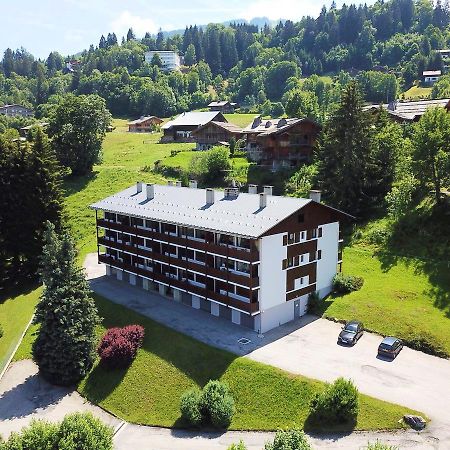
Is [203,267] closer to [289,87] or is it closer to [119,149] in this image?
[119,149]

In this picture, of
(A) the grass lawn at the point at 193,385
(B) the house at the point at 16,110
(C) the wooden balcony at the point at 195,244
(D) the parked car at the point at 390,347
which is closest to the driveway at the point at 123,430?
(A) the grass lawn at the point at 193,385

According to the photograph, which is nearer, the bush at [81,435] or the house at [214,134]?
the bush at [81,435]

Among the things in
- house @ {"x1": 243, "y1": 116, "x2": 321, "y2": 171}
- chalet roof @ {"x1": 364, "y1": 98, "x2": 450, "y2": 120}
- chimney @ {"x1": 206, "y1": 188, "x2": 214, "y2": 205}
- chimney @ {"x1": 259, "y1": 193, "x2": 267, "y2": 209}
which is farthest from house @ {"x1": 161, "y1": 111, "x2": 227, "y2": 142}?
chimney @ {"x1": 259, "y1": 193, "x2": 267, "y2": 209}

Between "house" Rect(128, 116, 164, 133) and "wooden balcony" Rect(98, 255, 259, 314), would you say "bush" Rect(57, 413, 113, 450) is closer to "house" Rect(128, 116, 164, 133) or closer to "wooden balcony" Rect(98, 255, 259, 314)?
"wooden balcony" Rect(98, 255, 259, 314)

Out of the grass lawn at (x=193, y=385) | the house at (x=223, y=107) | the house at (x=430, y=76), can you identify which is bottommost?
the grass lawn at (x=193, y=385)

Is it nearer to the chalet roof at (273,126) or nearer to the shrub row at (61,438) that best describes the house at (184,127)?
the chalet roof at (273,126)

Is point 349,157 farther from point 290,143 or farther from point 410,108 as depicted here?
point 410,108

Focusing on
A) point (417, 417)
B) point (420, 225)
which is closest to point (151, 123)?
point (420, 225)
